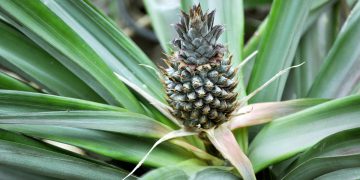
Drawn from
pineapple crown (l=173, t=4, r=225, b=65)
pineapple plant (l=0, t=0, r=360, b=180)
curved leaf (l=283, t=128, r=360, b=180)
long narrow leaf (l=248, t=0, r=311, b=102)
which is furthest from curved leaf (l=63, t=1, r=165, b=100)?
curved leaf (l=283, t=128, r=360, b=180)

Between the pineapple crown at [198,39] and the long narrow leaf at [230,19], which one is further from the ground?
the long narrow leaf at [230,19]

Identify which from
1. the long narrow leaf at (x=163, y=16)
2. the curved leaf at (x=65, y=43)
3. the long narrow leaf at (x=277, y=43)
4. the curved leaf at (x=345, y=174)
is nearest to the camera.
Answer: the curved leaf at (x=345, y=174)

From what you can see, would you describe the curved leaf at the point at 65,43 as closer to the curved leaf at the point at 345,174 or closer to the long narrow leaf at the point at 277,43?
the long narrow leaf at the point at 277,43

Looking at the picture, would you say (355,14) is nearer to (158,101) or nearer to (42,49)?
(158,101)

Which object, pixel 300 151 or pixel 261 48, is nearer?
pixel 300 151

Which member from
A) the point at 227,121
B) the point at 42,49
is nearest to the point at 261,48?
the point at 227,121

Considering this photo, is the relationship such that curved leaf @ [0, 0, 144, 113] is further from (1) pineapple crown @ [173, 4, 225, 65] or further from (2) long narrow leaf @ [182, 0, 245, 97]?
(2) long narrow leaf @ [182, 0, 245, 97]

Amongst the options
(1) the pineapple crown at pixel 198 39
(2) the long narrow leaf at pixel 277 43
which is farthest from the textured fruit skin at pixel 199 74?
(2) the long narrow leaf at pixel 277 43
